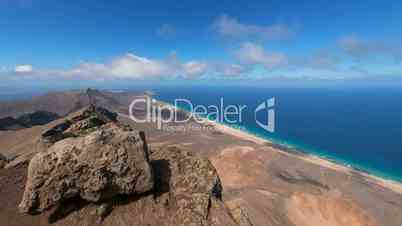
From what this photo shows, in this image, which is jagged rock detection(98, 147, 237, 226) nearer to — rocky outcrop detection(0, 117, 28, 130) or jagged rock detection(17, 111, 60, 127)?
rocky outcrop detection(0, 117, 28, 130)

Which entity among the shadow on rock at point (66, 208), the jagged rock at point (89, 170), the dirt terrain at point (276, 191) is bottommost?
the dirt terrain at point (276, 191)

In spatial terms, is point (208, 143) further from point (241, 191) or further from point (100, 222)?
point (100, 222)

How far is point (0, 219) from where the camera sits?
12.4m

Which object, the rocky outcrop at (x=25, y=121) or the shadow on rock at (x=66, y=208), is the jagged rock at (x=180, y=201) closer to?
the shadow on rock at (x=66, y=208)

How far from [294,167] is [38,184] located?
50.7 m

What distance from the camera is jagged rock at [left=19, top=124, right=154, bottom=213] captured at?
10672mm

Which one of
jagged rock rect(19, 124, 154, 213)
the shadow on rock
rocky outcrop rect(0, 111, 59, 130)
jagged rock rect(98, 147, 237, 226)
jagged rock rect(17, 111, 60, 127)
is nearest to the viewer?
jagged rock rect(19, 124, 154, 213)

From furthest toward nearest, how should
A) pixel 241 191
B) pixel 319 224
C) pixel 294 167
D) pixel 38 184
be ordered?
pixel 294 167, pixel 241 191, pixel 319 224, pixel 38 184

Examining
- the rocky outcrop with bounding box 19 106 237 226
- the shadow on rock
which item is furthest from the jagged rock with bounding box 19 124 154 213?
the shadow on rock

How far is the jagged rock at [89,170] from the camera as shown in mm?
10672

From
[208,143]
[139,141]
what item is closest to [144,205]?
[139,141]

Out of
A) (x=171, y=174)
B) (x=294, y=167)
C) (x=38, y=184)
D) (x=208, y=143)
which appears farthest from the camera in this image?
(x=208, y=143)

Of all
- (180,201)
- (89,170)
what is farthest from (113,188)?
(180,201)

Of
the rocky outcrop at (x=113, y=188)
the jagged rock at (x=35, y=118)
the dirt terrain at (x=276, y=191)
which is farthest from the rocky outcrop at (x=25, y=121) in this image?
the rocky outcrop at (x=113, y=188)
